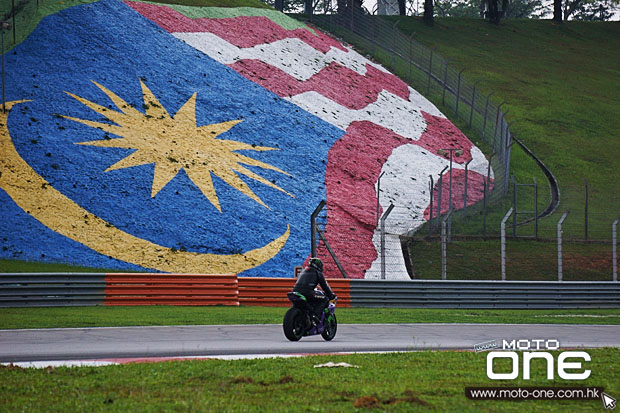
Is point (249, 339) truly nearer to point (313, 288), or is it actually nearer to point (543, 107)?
point (313, 288)

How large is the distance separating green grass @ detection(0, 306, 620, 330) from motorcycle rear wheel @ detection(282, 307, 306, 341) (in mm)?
3513

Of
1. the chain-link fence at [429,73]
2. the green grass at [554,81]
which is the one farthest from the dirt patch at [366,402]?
the chain-link fence at [429,73]

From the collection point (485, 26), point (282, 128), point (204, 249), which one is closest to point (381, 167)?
point (282, 128)

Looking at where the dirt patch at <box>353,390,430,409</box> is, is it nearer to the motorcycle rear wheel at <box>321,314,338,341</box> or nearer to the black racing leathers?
the black racing leathers

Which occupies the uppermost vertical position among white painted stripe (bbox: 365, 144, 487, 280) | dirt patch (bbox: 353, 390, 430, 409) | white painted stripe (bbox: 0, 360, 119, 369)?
dirt patch (bbox: 353, 390, 430, 409)

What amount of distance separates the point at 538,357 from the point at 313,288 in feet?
14.5

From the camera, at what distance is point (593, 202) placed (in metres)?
39.9

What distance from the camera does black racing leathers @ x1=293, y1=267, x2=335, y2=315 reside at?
14.5 metres

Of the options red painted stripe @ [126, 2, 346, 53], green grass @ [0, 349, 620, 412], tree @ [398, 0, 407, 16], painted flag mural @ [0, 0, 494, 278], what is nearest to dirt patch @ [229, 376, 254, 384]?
green grass @ [0, 349, 620, 412]

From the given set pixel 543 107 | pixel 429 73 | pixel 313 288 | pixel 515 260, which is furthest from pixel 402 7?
pixel 313 288

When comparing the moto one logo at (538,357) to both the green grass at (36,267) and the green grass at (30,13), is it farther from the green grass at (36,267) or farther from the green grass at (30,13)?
the green grass at (30,13)

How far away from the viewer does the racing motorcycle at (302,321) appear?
562 inches

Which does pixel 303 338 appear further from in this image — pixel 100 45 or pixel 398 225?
pixel 100 45

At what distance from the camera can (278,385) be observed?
8.89 m
